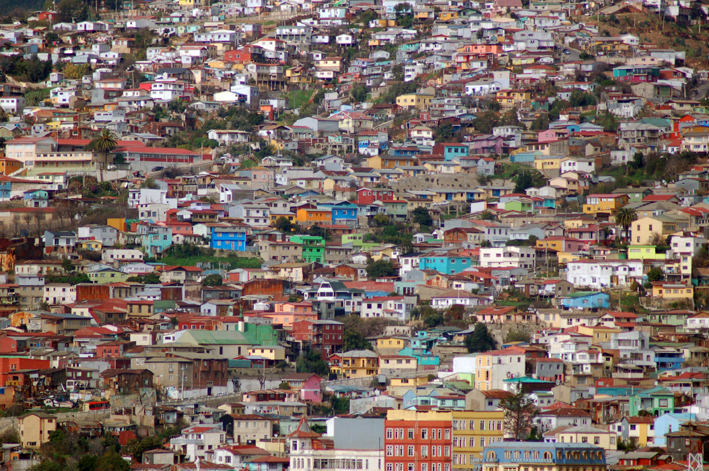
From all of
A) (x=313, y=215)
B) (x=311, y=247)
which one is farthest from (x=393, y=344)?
(x=313, y=215)

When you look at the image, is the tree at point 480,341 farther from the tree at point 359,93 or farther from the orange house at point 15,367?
the tree at point 359,93

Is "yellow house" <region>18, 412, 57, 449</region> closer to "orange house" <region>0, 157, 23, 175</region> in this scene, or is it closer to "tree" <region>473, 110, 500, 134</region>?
"orange house" <region>0, 157, 23, 175</region>

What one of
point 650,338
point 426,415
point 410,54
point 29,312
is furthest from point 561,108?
point 426,415

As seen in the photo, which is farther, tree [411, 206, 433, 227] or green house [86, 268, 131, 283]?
tree [411, 206, 433, 227]

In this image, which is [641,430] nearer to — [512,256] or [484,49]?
[512,256]

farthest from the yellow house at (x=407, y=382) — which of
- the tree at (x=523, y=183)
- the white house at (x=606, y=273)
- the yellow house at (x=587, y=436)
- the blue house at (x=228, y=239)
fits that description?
the tree at (x=523, y=183)

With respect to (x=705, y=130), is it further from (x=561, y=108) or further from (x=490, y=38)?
(x=490, y=38)

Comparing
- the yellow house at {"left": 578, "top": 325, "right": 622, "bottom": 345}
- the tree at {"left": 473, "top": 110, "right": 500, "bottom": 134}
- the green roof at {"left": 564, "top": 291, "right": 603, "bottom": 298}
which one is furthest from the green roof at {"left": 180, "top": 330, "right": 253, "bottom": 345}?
the tree at {"left": 473, "top": 110, "right": 500, "bottom": 134}
